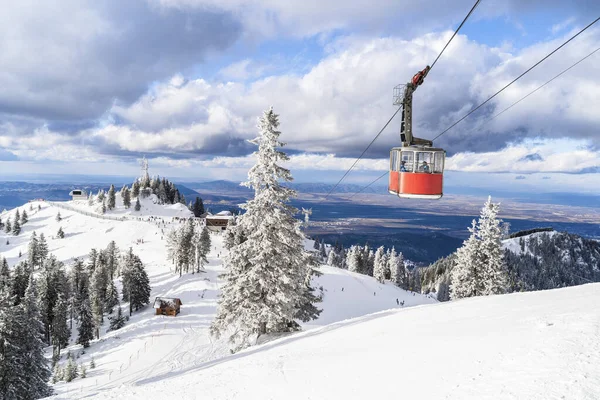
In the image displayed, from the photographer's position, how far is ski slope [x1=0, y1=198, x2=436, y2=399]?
28.2 metres

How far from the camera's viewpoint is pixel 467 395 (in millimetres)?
6469

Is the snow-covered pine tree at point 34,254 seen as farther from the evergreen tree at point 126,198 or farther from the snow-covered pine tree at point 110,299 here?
the evergreen tree at point 126,198

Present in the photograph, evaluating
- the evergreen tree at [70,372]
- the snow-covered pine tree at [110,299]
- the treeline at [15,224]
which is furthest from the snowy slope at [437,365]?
the treeline at [15,224]

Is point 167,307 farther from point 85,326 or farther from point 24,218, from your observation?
point 24,218

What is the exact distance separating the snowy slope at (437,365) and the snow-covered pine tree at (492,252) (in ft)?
64.0

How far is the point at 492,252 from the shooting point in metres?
31.4

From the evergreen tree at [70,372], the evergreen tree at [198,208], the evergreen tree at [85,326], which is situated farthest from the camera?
the evergreen tree at [198,208]

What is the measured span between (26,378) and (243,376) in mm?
24905

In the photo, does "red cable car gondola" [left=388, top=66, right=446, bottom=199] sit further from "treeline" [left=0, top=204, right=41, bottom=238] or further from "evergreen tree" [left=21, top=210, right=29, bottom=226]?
"evergreen tree" [left=21, top=210, right=29, bottom=226]

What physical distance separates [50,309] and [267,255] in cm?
4497

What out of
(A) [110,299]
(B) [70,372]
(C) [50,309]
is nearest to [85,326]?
(C) [50,309]

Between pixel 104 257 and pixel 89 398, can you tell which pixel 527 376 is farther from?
pixel 104 257

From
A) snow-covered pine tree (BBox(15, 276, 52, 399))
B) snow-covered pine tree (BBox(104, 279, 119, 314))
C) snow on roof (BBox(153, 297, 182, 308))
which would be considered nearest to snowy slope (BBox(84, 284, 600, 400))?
snow-covered pine tree (BBox(15, 276, 52, 399))

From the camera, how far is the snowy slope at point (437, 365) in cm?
671
